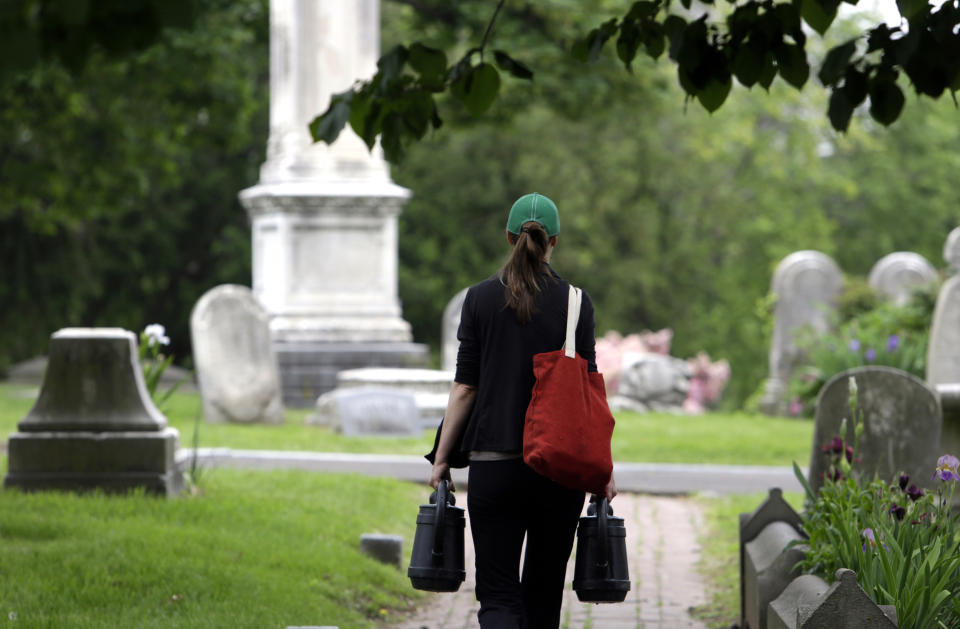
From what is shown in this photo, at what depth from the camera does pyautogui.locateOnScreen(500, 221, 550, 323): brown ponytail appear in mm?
4863

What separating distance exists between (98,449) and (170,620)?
3.09 m

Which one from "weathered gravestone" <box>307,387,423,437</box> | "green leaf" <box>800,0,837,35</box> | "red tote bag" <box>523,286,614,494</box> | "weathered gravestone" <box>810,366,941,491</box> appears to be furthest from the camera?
"weathered gravestone" <box>307,387,423,437</box>

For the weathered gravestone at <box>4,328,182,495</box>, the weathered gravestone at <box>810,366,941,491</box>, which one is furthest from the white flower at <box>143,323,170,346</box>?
the weathered gravestone at <box>810,366,941,491</box>

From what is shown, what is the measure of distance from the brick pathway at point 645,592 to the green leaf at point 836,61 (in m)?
3.37

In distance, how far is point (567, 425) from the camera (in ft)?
15.5

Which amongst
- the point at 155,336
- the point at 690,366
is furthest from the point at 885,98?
the point at 690,366

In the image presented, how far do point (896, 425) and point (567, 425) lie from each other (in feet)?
8.18

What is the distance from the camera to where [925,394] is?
21.8 ft

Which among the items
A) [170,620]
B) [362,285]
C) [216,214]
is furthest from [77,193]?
[170,620]

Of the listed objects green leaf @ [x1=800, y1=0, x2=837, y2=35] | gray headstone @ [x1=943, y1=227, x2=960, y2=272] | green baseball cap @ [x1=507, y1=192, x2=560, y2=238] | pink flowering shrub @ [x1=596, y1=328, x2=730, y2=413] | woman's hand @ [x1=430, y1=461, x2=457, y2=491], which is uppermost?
green leaf @ [x1=800, y1=0, x2=837, y2=35]

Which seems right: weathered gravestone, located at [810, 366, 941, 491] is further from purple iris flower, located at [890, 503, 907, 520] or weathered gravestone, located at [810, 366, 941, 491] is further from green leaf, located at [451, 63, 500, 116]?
green leaf, located at [451, 63, 500, 116]

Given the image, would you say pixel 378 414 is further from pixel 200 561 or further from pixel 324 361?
pixel 200 561

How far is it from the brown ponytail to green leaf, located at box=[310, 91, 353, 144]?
2.93 ft

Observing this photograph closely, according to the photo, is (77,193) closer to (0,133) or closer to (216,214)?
(0,133)
